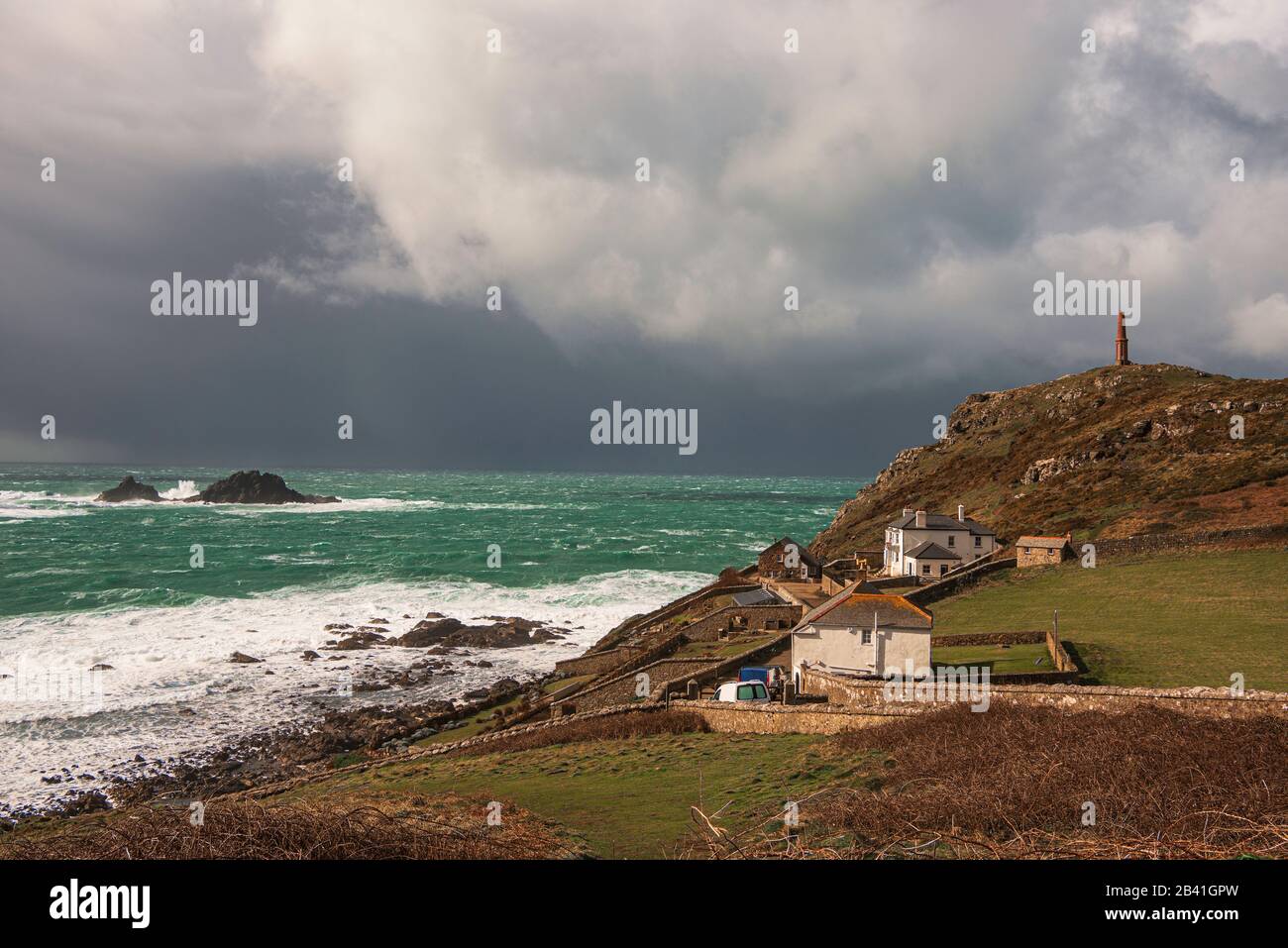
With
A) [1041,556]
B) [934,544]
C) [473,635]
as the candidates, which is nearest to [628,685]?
[473,635]

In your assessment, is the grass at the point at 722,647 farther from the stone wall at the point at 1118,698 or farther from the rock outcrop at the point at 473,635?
the rock outcrop at the point at 473,635

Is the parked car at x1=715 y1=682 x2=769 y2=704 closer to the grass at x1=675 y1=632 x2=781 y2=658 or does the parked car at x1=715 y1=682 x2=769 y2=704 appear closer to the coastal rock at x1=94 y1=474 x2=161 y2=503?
the grass at x1=675 y1=632 x2=781 y2=658

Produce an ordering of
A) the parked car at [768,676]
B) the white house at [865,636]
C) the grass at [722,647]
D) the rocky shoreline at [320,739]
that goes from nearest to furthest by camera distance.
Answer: the rocky shoreline at [320,739]
the white house at [865,636]
the parked car at [768,676]
the grass at [722,647]

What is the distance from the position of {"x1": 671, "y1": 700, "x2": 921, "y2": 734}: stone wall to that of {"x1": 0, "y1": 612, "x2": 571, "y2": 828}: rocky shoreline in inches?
480

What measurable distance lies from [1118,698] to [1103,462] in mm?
68330

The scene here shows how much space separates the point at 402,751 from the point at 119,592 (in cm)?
5012

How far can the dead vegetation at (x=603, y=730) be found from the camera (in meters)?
27.2

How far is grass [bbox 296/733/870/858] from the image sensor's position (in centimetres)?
1537

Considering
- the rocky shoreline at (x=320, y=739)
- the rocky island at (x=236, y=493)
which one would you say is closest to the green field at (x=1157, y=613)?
the rocky shoreline at (x=320, y=739)

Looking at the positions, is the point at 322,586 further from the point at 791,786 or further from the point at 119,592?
the point at 791,786

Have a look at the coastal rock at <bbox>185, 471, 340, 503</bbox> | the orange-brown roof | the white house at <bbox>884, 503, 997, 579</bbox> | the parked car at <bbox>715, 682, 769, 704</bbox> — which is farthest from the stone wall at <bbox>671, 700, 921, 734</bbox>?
the coastal rock at <bbox>185, 471, 340, 503</bbox>

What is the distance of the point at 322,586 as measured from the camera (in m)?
72.2

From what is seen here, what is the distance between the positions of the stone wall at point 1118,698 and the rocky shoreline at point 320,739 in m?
17.9
